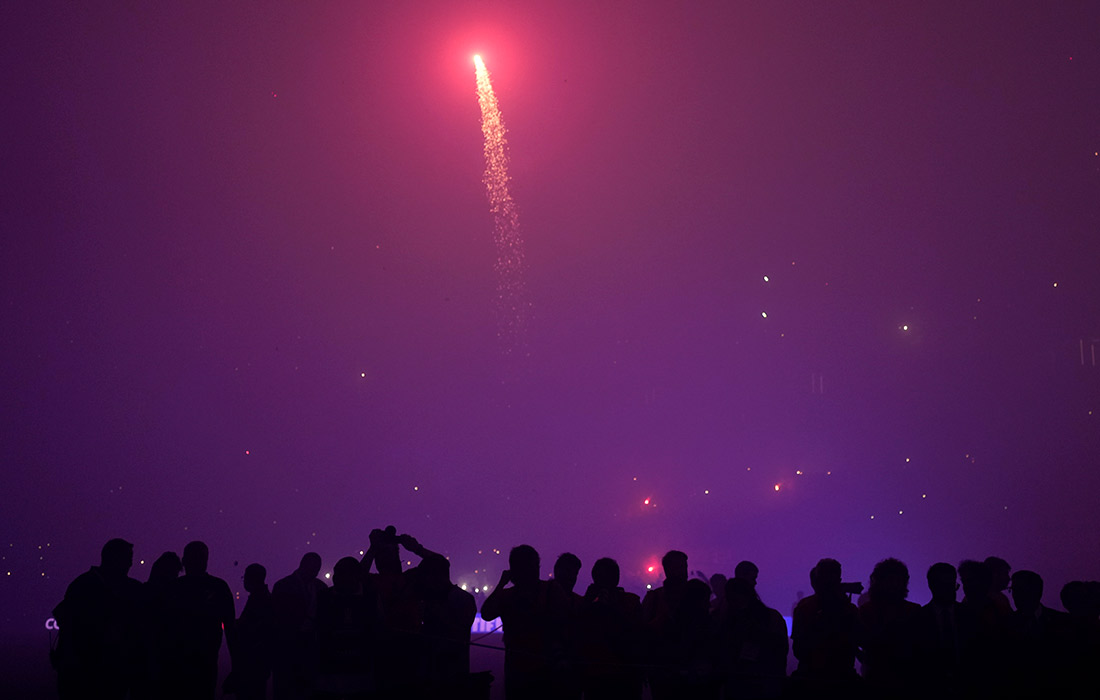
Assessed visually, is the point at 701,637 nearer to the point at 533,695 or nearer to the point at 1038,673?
the point at 533,695

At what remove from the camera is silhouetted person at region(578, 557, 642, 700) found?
7008 mm

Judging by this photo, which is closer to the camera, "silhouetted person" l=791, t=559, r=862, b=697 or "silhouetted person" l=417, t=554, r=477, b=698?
"silhouetted person" l=791, t=559, r=862, b=697

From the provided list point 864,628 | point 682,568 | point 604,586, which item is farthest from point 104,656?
point 864,628

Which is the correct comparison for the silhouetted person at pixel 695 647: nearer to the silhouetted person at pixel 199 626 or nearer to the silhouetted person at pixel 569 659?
the silhouetted person at pixel 569 659

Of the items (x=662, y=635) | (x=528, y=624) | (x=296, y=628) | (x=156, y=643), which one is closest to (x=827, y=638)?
(x=662, y=635)

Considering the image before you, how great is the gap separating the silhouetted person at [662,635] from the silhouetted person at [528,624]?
2.53 ft

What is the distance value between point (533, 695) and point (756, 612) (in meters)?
1.93

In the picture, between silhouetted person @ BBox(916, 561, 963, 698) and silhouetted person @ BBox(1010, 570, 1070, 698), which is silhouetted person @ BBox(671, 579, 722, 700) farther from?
silhouetted person @ BBox(1010, 570, 1070, 698)

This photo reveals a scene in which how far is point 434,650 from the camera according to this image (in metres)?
7.03

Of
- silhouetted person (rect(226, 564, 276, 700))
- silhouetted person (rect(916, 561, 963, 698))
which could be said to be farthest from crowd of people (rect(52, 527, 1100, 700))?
silhouetted person (rect(226, 564, 276, 700))

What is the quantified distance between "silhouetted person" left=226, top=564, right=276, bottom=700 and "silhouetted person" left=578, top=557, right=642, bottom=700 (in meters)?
3.37

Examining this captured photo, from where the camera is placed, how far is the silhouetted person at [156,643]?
302 inches

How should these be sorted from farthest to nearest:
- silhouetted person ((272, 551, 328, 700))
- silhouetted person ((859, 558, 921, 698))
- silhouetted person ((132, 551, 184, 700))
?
1. silhouetted person ((132, 551, 184, 700))
2. silhouetted person ((272, 551, 328, 700))
3. silhouetted person ((859, 558, 921, 698))

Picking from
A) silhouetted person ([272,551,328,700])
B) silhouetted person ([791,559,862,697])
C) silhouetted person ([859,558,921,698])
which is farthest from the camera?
silhouetted person ([272,551,328,700])
